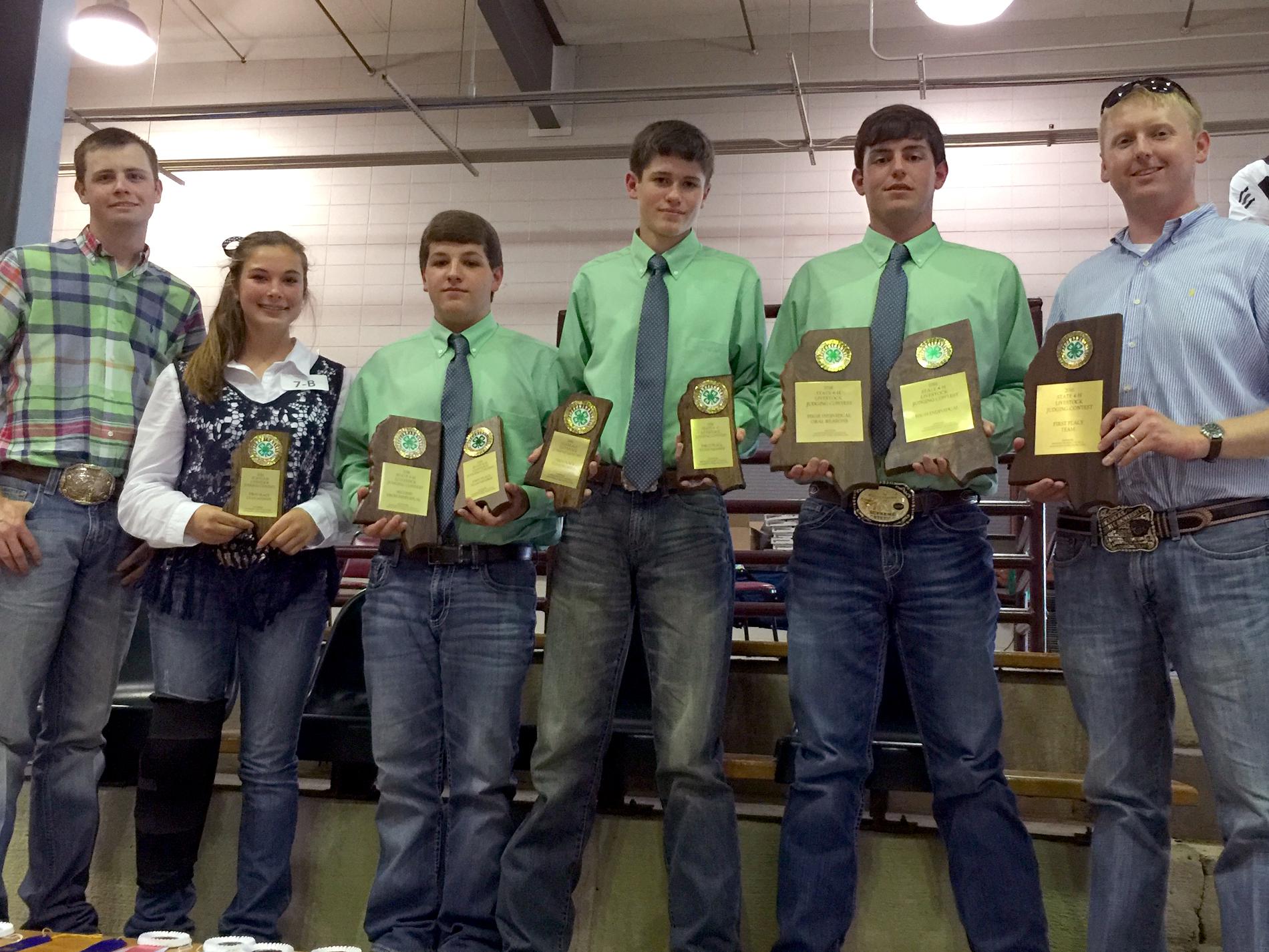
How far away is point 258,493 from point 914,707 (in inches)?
56.8

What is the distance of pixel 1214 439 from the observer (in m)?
1.92

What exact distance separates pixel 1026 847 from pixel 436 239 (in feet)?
5.98

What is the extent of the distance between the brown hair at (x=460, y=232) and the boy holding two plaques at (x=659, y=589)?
1.08 ft

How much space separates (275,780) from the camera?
2441mm

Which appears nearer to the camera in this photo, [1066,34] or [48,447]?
[48,447]

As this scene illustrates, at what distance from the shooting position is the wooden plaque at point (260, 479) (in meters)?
2.43

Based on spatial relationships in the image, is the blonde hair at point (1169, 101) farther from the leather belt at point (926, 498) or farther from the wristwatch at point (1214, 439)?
the leather belt at point (926, 498)

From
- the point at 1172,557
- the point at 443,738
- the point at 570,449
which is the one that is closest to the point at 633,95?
the point at 570,449

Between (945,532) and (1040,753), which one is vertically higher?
(945,532)

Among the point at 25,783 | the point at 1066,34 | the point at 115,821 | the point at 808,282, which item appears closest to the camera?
the point at 808,282

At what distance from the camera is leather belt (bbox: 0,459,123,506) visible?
2.52 meters

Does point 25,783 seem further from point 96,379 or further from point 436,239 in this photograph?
point 436,239

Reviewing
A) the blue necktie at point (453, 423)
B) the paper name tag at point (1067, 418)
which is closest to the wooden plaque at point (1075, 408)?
the paper name tag at point (1067, 418)

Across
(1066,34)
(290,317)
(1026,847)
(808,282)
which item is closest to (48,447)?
(290,317)
